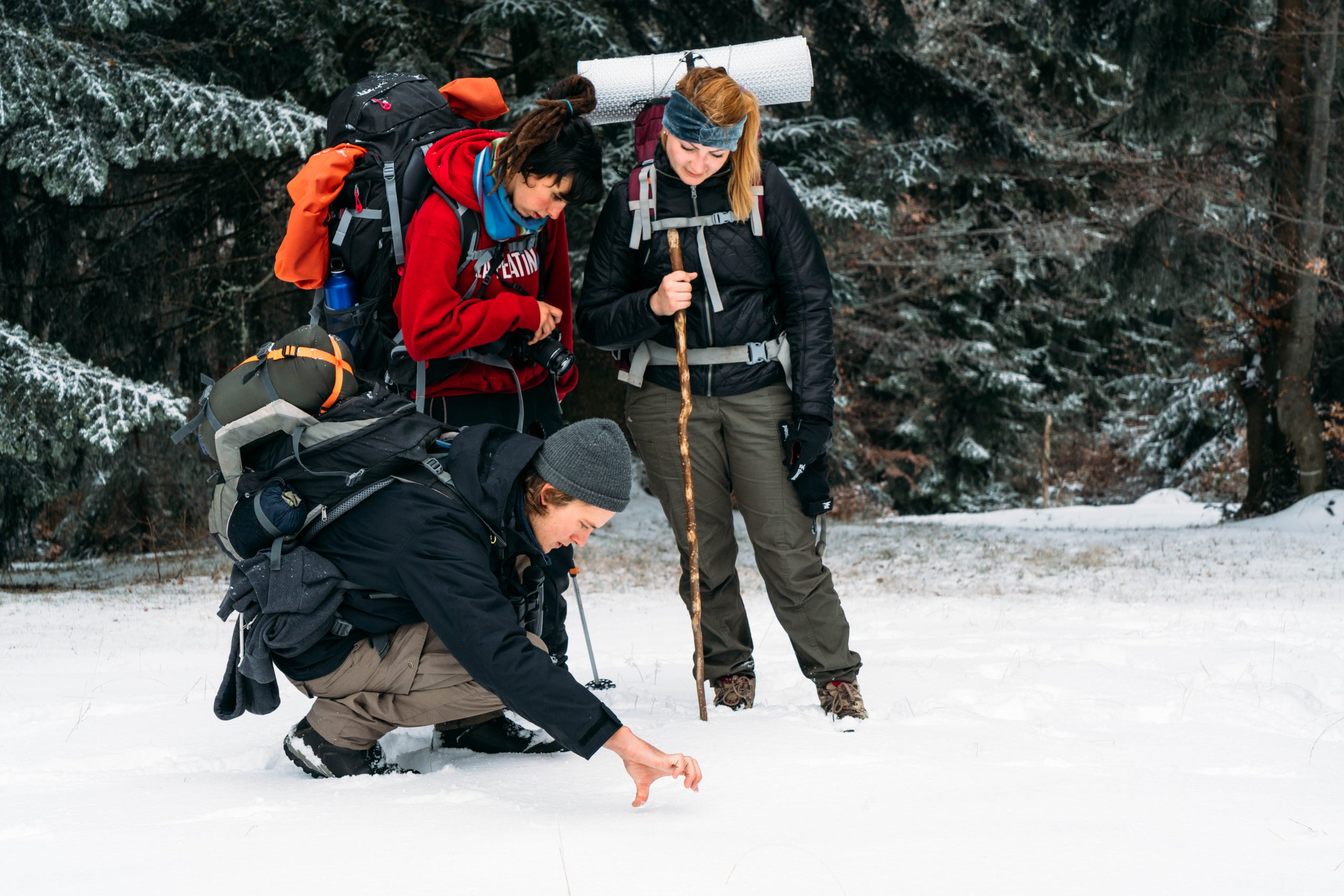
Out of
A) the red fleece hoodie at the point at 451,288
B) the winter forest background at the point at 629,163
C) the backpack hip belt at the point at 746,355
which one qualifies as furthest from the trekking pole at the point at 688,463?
the winter forest background at the point at 629,163

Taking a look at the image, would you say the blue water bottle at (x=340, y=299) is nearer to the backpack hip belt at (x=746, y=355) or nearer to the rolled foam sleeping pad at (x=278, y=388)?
the rolled foam sleeping pad at (x=278, y=388)

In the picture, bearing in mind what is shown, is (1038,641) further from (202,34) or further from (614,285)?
(202,34)

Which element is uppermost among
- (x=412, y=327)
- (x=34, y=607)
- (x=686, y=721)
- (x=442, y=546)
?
(x=412, y=327)

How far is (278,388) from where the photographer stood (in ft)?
8.86

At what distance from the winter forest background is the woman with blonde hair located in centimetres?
377

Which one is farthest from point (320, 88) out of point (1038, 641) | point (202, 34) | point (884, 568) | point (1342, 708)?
point (1342, 708)

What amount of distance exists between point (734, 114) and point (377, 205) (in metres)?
1.06

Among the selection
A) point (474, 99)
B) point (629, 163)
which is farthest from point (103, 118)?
point (474, 99)

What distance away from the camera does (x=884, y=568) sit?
8578 mm

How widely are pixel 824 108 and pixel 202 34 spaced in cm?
518

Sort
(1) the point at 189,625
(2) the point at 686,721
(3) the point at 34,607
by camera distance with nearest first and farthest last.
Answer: (2) the point at 686,721 < (1) the point at 189,625 < (3) the point at 34,607

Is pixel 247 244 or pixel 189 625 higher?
pixel 247 244

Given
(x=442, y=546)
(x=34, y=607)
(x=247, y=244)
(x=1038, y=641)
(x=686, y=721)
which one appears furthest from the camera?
(x=247, y=244)

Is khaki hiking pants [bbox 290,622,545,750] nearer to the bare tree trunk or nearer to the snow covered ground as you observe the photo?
the snow covered ground
